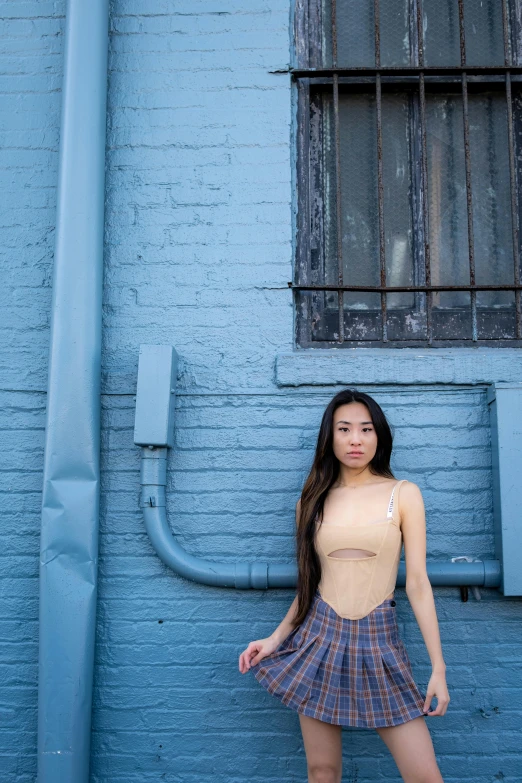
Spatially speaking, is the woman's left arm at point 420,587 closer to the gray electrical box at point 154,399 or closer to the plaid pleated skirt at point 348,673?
the plaid pleated skirt at point 348,673

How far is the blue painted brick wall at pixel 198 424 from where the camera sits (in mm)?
2811

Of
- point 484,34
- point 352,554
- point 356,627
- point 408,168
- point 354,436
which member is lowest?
point 356,627

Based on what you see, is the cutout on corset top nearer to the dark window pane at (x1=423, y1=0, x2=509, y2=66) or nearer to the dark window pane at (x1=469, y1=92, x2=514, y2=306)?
the dark window pane at (x1=469, y1=92, x2=514, y2=306)

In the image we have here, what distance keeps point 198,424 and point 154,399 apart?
0.30 meters

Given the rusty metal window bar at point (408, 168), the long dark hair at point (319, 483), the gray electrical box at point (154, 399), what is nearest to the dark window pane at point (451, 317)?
the rusty metal window bar at point (408, 168)

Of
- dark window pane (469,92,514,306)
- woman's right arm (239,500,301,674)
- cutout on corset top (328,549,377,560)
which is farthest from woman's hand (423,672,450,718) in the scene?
dark window pane (469,92,514,306)

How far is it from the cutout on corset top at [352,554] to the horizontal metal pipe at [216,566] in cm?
46

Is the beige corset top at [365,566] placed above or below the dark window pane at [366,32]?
below

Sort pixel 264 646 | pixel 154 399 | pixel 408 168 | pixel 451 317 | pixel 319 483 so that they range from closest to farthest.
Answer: pixel 264 646, pixel 319 483, pixel 154 399, pixel 451 317, pixel 408 168

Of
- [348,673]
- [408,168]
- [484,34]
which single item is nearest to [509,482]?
[348,673]

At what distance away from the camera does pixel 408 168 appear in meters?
3.31

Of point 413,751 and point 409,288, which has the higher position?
point 409,288

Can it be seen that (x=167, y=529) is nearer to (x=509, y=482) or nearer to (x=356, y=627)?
(x=356, y=627)

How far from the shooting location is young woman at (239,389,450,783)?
7.11ft
